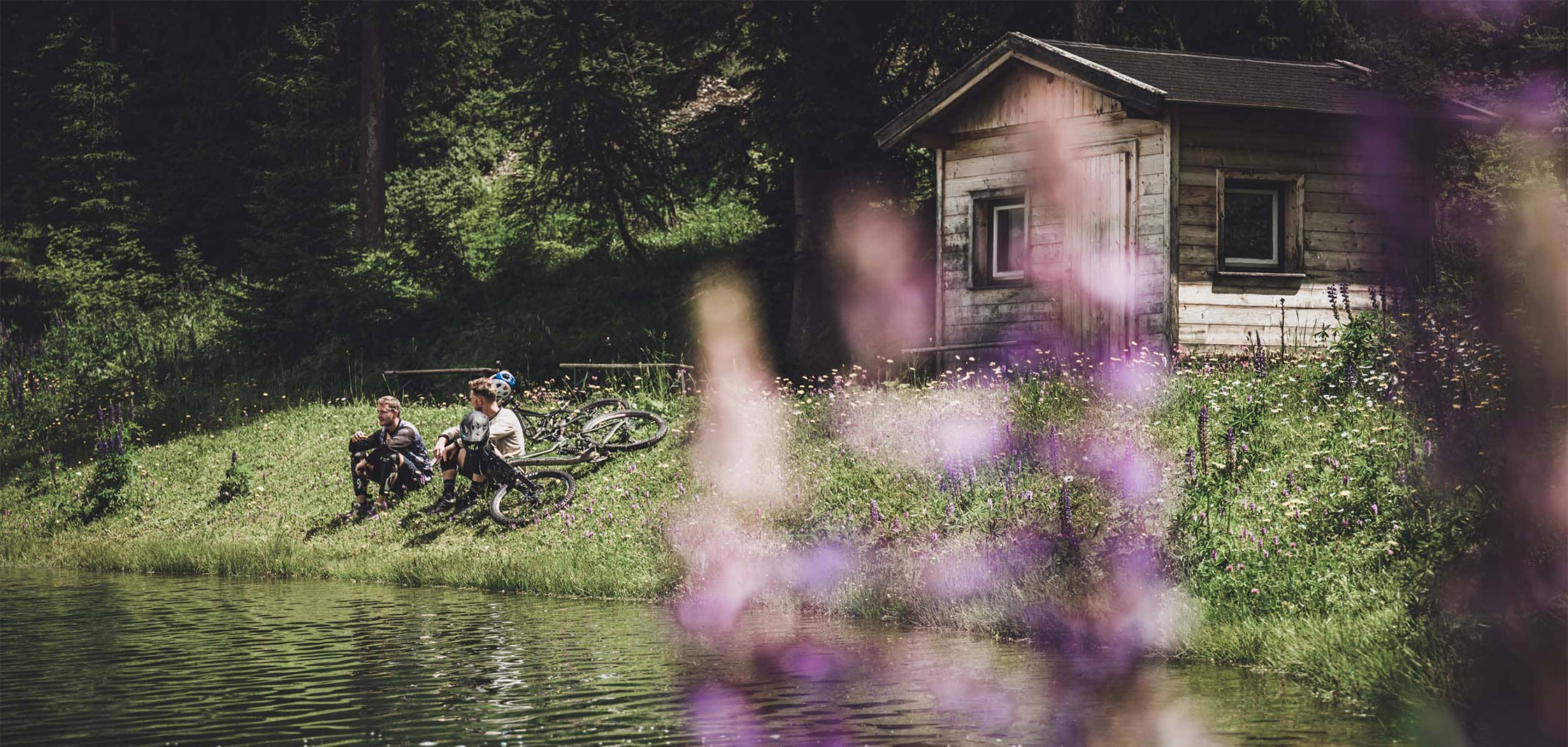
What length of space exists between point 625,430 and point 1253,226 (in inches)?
456

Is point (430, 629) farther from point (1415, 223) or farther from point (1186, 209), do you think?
point (1415, 223)

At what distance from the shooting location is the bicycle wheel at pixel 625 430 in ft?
65.4

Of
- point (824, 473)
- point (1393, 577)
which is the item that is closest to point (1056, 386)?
point (824, 473)

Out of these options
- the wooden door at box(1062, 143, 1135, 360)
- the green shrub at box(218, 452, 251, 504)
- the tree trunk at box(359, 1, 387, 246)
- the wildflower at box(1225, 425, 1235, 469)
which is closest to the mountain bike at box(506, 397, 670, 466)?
the green shrub at box(218, 452, 251, 504)

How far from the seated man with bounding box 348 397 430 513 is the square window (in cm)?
1060

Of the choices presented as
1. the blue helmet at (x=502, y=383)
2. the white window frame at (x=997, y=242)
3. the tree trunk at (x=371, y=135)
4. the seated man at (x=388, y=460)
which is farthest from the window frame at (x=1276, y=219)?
the tree trunk at (x=371, y=135)

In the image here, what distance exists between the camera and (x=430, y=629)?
13.0m

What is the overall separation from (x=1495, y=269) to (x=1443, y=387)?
935 mm

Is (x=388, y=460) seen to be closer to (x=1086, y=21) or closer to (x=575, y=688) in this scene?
(x=575, y=688)

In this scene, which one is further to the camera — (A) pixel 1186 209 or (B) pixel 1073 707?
(A) pixel 1186 209

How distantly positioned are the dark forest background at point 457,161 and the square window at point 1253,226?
215cm

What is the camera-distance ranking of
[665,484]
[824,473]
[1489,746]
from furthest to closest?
[665,484]
[824,473]
[1489,746]

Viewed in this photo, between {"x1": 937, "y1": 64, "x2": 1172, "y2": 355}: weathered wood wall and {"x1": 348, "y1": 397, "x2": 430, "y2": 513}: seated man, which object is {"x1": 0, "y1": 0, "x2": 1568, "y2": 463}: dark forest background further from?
{"x1": 348, "y1": 397, "x2": 430, "y2": 513}: seated man

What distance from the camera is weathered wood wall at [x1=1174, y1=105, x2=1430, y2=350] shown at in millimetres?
20875
